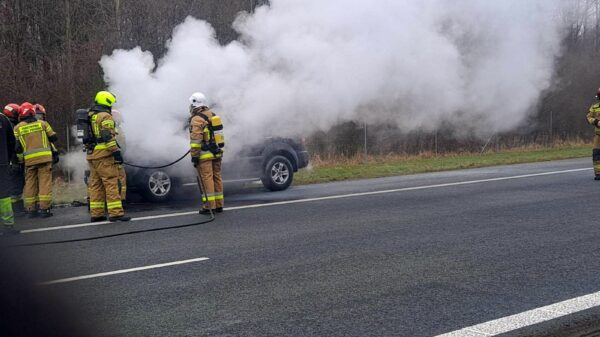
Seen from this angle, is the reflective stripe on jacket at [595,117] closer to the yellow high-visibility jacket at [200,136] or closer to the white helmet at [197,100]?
the yellow high-visibility jacket at [200,136]

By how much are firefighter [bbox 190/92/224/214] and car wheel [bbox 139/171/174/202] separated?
1.86 m

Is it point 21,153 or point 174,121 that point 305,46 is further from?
point 21,153

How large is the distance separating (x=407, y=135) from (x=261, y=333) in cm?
2071

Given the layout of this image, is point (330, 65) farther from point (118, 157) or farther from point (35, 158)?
point (35, 158)

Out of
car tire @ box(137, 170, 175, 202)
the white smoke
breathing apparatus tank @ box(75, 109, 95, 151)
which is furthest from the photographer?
car tire @ box(137, 170, 175, 202)

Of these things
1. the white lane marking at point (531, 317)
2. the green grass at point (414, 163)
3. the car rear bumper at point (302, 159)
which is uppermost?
the car rear bumper at point (302, 159)

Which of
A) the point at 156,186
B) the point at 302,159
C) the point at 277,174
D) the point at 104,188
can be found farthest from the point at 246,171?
the point at 104,188

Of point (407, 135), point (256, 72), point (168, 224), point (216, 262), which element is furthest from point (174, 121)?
point (407, 135)

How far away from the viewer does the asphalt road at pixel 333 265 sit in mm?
5363

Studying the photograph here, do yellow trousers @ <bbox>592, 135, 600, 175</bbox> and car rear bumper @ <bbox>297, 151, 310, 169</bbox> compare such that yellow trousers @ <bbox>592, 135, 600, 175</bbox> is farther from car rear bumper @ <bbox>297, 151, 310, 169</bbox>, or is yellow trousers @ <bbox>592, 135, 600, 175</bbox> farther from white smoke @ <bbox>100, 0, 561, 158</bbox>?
car rear bumper @ <bbox>297, 151, 310, 169</bbox>

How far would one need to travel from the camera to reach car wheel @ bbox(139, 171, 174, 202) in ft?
43.2

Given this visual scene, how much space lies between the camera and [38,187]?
40.5 feet

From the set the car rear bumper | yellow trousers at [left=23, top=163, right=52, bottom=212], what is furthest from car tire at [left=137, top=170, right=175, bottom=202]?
the car rear bumper

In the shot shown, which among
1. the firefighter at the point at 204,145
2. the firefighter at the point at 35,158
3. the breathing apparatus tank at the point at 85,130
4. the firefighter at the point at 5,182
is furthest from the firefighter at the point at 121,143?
the firefighter at the point at 5,182
